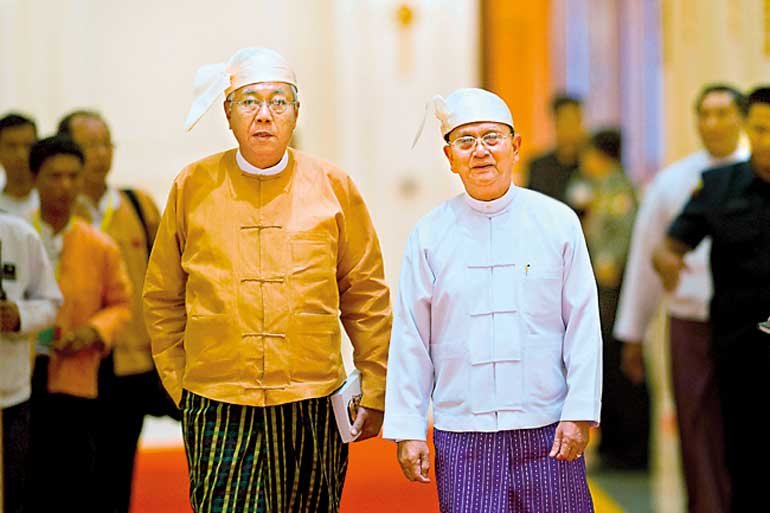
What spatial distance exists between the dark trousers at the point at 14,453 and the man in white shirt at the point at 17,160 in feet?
3.37

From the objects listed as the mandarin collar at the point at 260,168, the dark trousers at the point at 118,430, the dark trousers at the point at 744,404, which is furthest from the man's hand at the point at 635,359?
the mandarin collar at the point at 260,168

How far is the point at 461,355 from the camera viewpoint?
4.14 m

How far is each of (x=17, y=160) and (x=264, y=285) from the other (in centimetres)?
194

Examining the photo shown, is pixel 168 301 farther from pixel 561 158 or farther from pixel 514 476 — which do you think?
pixel 561 158

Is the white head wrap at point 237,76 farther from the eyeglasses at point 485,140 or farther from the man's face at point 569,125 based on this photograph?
the man's face at point 569,125

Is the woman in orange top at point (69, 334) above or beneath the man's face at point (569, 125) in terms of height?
beneath

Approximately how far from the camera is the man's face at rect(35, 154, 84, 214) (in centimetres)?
554

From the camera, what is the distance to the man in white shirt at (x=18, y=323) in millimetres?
5023

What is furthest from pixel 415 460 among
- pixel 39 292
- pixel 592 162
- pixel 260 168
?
pixel 592 162

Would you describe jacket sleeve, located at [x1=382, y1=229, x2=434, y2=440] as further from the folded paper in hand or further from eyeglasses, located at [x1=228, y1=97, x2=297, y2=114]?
eyeglasses, located at [x1=228, y1=97, x2=297, y2=114]

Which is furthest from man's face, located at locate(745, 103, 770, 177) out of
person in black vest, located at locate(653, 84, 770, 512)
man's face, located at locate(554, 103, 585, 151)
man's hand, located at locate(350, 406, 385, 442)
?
man's face, located at locate(554, 103, 585, 151)

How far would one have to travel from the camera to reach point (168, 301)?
4.50 meters

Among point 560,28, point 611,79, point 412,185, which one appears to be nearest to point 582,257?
point 412,185

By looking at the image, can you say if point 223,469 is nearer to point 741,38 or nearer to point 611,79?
point 741,38
